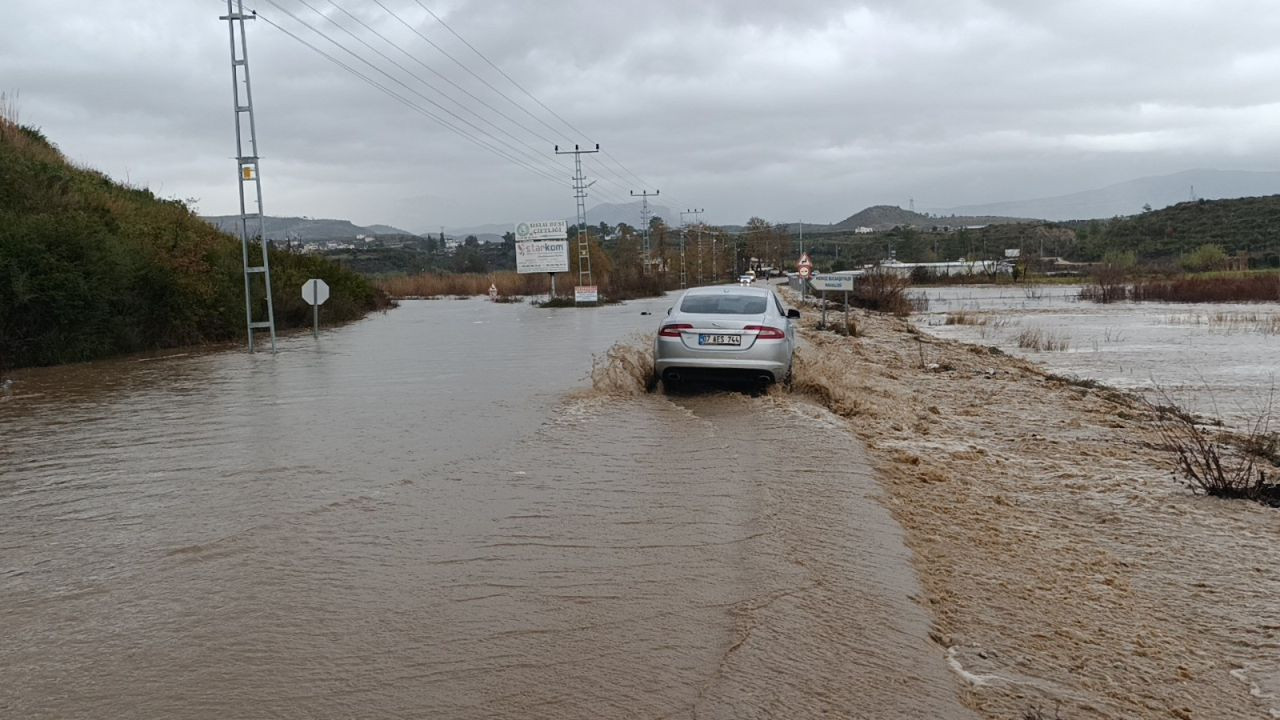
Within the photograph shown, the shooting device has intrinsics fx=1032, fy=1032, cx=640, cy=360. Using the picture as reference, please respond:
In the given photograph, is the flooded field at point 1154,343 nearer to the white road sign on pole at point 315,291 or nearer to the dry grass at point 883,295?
the dry grass at point 883,295

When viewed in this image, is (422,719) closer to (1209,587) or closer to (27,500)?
(1209,587)

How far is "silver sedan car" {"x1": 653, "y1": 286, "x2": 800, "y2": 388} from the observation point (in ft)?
46.3

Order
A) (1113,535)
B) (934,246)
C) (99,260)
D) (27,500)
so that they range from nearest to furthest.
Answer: (1113,535)
(27,500)
(99,260)
(934,246)

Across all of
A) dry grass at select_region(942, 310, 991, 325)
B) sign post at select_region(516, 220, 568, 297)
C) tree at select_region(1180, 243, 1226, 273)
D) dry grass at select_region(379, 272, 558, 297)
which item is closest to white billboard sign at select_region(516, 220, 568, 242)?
sign post at select_region(516, 220, 568, 297)

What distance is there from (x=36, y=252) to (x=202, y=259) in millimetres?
6749

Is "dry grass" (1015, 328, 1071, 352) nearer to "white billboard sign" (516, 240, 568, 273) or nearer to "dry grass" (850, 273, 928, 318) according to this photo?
"dry grass" (850, 273, 928, 318)

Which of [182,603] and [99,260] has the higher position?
[99,260]

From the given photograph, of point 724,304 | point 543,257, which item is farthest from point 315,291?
point 543,257

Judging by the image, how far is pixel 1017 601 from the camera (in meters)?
6.03

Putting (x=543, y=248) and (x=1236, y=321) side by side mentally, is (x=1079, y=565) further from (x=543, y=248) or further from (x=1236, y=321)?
(x=543, y=248)

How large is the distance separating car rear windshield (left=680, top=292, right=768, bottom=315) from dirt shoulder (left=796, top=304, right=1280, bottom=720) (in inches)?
70.7

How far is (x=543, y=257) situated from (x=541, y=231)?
6.45ft

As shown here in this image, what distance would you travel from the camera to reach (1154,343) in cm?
2866

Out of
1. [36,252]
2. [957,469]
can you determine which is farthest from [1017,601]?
[36,252]
